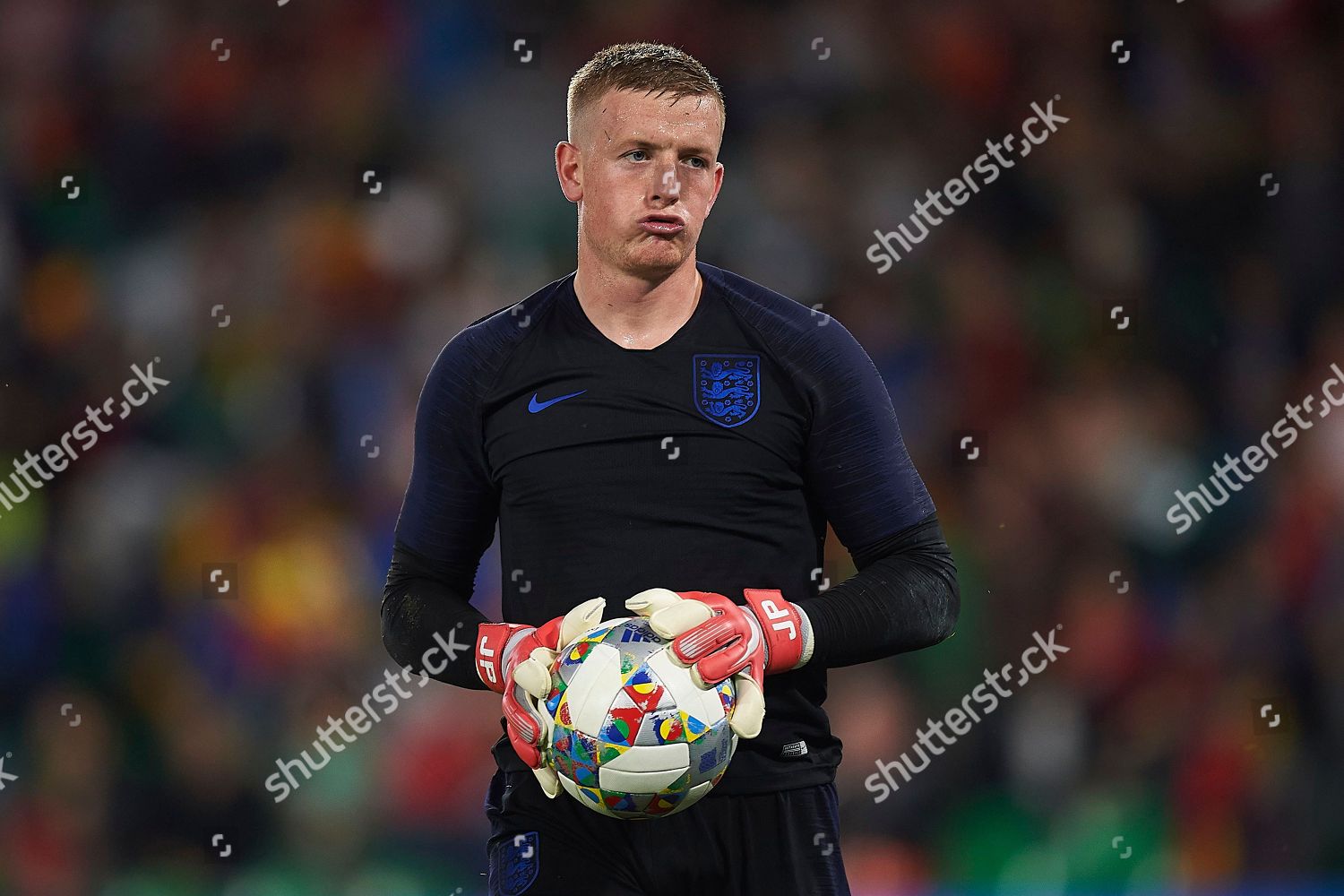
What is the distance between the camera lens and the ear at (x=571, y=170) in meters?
2.91

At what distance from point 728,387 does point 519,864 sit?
0.91 m

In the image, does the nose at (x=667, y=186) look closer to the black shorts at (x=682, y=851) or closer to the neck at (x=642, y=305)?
the neck at (x=642, y=305)

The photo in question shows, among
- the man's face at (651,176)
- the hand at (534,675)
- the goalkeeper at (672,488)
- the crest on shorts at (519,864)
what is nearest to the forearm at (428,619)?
the goalkeeper at (672,488)

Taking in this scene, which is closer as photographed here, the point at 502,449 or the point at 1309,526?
the point at 502,449

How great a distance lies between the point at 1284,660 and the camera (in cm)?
616

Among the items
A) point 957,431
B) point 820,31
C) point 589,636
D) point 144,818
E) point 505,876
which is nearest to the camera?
point 589,636

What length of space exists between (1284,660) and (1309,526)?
0.56 m

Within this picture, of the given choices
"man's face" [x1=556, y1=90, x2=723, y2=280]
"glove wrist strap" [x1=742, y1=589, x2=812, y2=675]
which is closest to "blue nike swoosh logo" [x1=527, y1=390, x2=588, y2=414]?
"man's face" [x1=556, y1=90, x2=723, y2=280]

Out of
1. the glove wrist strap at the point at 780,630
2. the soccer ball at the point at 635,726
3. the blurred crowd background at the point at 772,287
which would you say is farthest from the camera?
the blurred crowd background at the point at 772,287

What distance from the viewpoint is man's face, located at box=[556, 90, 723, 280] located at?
2711 mm

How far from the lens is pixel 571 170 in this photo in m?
2.94

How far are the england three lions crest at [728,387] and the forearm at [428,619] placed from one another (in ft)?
1.91

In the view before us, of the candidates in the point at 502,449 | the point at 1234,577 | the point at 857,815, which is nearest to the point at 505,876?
the point at 502,449

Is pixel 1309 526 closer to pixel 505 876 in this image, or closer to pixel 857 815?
pixel 857 815
